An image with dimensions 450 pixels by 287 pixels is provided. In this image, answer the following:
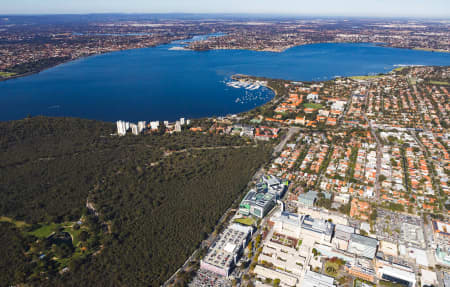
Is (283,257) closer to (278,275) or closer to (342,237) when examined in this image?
(278,275)

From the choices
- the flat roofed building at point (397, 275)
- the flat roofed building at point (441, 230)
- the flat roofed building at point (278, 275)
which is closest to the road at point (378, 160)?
the flat roofed building at point (441, 230)

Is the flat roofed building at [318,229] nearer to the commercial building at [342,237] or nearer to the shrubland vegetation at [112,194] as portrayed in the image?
the commercial building at [342,237]

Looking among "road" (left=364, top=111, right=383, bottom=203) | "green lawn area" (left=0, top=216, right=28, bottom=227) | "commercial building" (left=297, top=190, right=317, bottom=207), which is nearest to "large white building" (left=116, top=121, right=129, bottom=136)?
"green lawn area" (left=0, top=216, right=28, bottom=227)

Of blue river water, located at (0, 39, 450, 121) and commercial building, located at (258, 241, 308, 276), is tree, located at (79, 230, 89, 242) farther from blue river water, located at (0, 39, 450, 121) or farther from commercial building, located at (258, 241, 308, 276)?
blue river water, located at (0, 39, 450, 121)

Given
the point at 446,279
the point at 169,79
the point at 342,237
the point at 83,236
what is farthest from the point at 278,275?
the point at 169,79

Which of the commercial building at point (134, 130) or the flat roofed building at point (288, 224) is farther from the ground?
the commercial building at point (134, 130)

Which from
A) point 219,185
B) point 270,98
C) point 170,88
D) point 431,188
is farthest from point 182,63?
point 431,188
